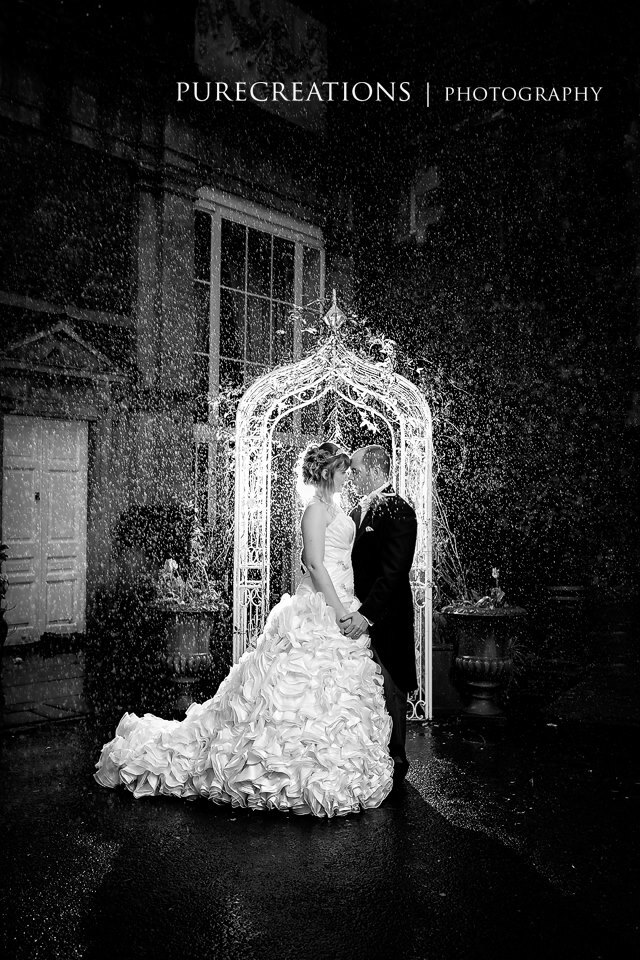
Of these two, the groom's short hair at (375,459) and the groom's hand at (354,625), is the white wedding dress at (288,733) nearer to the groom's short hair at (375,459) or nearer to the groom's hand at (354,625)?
the groom's hand at (354,625)

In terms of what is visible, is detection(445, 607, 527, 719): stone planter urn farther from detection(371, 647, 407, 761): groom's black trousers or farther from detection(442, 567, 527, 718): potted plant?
detection(371, 647, 407, 761): groom's black trousers

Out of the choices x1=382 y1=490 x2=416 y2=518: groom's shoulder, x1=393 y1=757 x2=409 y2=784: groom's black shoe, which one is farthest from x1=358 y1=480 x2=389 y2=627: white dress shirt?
x1=393 y1=757 x2=409 y2=784: groom's black shoe

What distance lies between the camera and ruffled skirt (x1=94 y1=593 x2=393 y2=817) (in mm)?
3609

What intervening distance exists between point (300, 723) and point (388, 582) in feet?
2.95

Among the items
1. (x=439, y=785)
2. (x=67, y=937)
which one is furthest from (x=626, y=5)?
(x=67, y=937)

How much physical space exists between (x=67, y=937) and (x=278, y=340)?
8.24 m

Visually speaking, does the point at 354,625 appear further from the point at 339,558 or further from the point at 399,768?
the point at 399,768

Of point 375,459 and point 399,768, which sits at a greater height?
point 375,459

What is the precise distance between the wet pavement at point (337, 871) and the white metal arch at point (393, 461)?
1576mm

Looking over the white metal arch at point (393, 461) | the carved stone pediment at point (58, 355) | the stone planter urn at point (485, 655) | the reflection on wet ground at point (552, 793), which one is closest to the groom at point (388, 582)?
the reflection on wet ground at point (552, 793)

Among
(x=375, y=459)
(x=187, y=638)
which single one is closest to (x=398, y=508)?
(x=375, y=459)

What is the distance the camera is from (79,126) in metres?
8.23

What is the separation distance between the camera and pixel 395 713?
4371 millimetres

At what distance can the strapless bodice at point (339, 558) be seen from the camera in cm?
418
